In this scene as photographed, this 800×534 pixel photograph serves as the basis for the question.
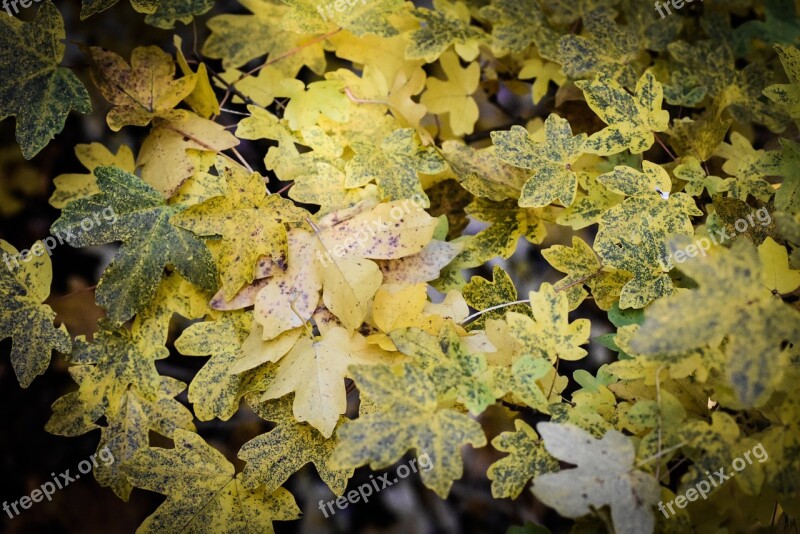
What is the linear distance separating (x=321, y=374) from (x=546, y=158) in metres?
0.48

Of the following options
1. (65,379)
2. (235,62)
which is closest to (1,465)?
(65,379)

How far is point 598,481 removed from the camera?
0.70m

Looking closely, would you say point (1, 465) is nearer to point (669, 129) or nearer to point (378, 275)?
point (378, 275)

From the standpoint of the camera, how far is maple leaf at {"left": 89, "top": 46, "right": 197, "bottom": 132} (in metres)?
0.93

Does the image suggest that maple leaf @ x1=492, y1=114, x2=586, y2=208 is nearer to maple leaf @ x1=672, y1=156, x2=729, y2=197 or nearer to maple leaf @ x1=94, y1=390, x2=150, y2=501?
maple leaf @ x1=672, y1=156, x2=729, y2=197

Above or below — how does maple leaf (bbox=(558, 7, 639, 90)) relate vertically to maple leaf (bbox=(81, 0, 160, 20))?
below

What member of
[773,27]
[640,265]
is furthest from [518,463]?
[773,27]

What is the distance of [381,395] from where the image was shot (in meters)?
0.72

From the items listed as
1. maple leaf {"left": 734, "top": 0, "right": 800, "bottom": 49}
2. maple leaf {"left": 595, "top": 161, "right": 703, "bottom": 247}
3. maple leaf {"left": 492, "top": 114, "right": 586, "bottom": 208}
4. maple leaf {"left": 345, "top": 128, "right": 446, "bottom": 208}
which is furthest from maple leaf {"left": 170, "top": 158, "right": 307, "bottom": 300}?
maple leaf {"left": 734, "top": 0, "right": 800, "bottom": 49}

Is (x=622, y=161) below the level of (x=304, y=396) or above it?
above

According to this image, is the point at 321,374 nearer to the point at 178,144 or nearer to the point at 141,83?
the point at 178,144

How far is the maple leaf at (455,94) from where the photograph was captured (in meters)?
1.14

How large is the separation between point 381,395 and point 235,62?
0.67m

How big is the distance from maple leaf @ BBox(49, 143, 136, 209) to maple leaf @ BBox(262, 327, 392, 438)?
1.43 feet
